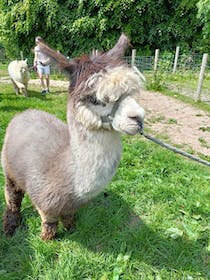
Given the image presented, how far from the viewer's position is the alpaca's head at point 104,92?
1684 mm

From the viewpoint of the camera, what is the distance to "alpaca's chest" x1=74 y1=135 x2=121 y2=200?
1908 mm

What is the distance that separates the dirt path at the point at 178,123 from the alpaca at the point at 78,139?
323cm

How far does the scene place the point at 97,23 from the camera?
50.3ft

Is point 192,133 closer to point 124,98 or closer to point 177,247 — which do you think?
point 177,247

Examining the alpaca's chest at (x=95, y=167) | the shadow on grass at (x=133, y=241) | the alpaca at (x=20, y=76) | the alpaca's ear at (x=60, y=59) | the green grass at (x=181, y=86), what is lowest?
the green grass at (x=181, y=86)

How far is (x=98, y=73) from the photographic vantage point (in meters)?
1.72

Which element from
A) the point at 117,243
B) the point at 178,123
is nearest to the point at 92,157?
the point at 117,243

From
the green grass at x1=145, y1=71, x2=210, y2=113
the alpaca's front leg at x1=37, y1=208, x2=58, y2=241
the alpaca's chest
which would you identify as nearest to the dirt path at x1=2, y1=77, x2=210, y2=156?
the green grass at x1=145, y1=71, x2=210, y2=113

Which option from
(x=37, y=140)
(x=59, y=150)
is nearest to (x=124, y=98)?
(x=59, y=150)

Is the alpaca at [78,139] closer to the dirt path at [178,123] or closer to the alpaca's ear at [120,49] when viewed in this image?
the alpaca's ear at [120,49]

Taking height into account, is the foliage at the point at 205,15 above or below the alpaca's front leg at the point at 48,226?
above

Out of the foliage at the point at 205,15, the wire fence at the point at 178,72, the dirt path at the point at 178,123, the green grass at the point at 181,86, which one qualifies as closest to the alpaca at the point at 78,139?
the dirt path at the point at 178,123

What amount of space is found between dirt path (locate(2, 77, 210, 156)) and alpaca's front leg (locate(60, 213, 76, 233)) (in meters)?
2.84

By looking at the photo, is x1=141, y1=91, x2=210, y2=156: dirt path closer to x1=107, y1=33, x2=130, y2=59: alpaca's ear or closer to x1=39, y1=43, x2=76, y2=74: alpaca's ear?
x1=107, y1=33, x2=130, y2=59: alpaca's ear
